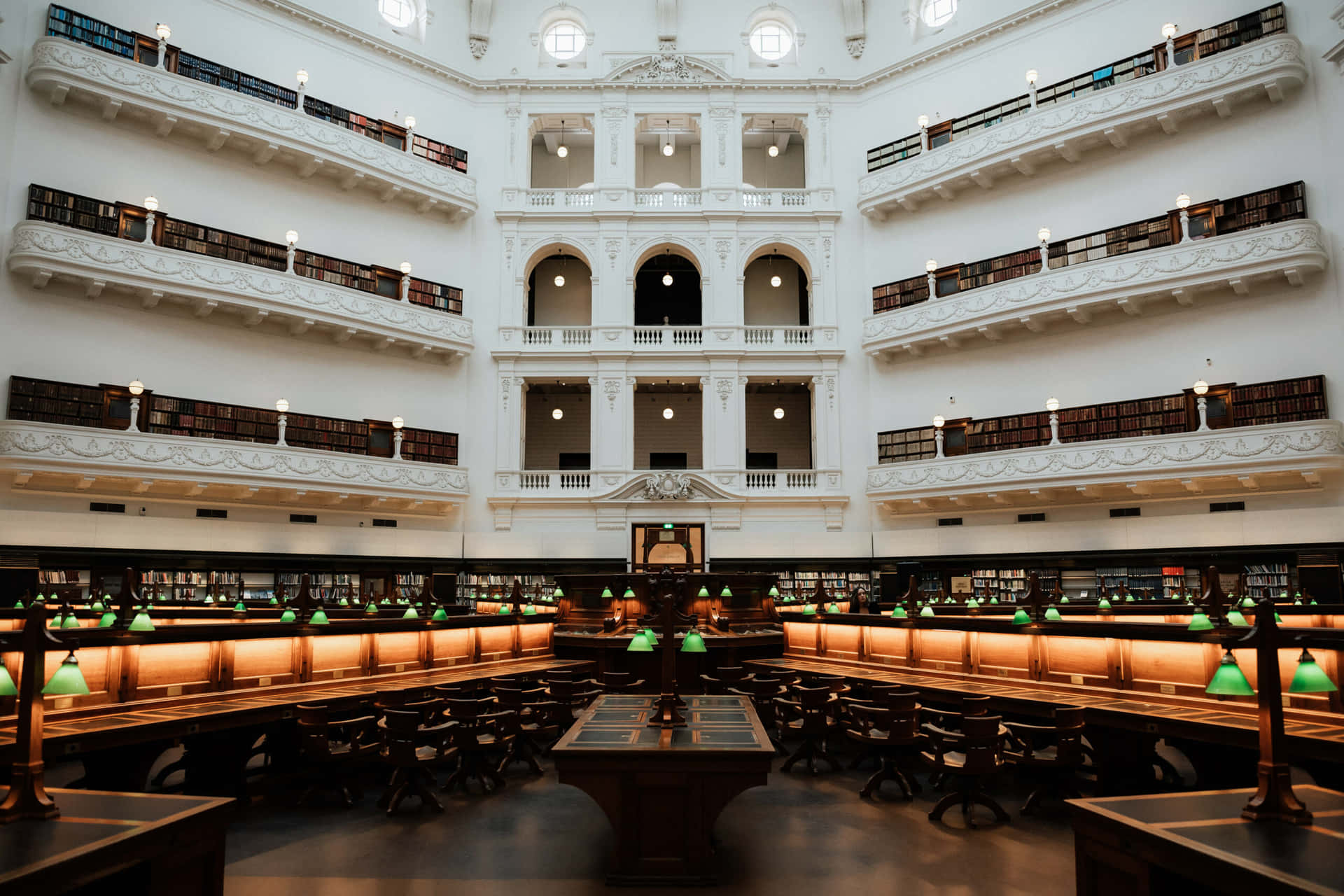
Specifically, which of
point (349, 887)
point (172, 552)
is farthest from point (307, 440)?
point (349, 887)

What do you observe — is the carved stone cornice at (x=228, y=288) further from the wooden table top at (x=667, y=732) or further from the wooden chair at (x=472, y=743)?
the wooden table top at (x=667, y=732)

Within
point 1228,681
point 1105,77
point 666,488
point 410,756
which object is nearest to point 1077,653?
point 1228,681

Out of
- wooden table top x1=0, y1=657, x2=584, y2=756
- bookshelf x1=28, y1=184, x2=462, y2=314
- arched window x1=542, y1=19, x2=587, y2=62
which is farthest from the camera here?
arched window x1=542, y1=19, x2=587, y2=62

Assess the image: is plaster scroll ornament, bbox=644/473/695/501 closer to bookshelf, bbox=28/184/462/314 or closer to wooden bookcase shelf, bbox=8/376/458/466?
wooden bookcase shelf, bbox=8/376/458/466

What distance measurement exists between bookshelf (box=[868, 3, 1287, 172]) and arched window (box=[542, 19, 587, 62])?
8309 millimetres

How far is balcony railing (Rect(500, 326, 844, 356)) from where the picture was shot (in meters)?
20.8

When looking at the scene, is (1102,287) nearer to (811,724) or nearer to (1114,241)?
(1114,241)

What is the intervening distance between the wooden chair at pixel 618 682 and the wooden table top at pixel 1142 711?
242 cm

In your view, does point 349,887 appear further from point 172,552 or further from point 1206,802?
point 172,552

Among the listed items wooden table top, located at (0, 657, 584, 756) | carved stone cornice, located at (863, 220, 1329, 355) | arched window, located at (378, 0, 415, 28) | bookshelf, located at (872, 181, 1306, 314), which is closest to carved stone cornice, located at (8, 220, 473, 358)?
arched window, located at (378, 0, 415, 28)

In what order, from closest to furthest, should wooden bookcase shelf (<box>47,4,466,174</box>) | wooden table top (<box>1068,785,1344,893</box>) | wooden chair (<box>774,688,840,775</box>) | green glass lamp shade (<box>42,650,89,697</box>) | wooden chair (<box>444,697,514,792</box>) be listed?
wooden table top (<box>1068,785,1344,893</box>) < green glass lamp shade (<box>42,650,89,697</box>) < wooden chair (<box>444,697,514,792</box>) < wooden chair (<box>774,688,840,775</box>) < wooden bookcase shelf (<box>47,4,466,174</box>)

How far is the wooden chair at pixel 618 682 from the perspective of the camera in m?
10.2

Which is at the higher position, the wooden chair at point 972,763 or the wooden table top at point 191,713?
the wooden table top at point 191,713

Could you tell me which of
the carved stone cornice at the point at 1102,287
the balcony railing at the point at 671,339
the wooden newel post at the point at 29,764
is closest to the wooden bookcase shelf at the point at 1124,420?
the carved stone cornice at the point at 1102,287
